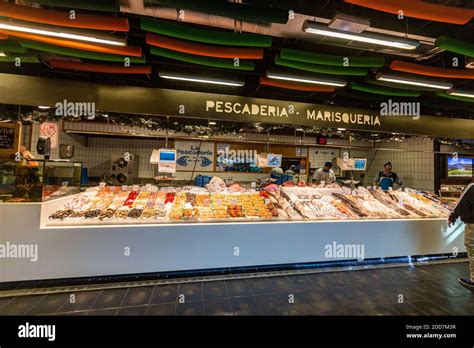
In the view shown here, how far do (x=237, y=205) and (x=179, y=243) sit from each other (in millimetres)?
1226

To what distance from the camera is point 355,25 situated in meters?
2.85

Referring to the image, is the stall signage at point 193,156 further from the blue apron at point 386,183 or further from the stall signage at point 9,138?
the blue apron at point 386,183

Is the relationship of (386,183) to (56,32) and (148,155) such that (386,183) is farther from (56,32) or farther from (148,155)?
(148,155)

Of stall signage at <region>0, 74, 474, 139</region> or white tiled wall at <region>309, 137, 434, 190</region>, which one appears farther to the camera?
white tiled wall at <region>309, 137, 434, 190</region>

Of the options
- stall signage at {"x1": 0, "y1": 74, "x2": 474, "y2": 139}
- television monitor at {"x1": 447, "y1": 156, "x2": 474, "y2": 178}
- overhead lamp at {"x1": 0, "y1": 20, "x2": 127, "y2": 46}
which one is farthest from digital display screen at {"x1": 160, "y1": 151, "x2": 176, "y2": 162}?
television monitor at {"x1": 447, "y1": 156, "x2": 474, "y2": 178}

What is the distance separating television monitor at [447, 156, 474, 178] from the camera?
8555 millimetres

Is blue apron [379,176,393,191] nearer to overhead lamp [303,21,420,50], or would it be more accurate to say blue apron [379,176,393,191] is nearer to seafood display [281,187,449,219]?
seafood display [281,187,449,219]

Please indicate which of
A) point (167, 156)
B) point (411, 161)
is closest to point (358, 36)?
point (167, 156)

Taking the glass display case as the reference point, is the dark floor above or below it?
below

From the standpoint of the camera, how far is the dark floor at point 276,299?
8.60 ft

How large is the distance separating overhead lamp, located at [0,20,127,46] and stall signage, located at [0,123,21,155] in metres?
1.68

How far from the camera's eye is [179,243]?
335 centimetres

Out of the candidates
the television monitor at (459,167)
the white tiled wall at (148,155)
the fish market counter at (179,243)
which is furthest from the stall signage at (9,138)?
the television monitor at (459,167)

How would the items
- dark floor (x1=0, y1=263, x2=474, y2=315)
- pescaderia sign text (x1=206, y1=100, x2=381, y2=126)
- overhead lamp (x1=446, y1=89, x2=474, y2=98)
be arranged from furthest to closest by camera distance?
overhead lamp (x1=446, y1=89, x2=474, y2=98), pescaderia sign text (x1=206, y1=100, x2=381, y2=126), dark floor (x1=0, y1=263, x2=474, y2=315)
